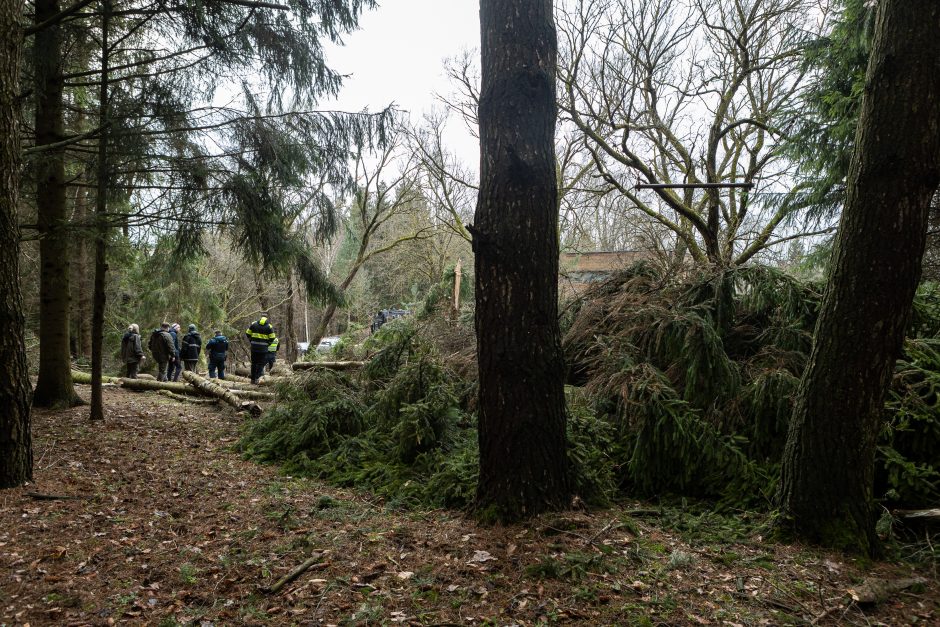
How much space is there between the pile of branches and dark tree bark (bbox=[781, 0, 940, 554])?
0.72 m

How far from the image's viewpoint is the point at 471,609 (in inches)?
116

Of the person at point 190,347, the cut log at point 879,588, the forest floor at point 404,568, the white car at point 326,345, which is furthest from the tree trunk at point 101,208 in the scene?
the cut log at point 879,588

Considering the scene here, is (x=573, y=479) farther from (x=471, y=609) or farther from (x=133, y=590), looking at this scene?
(x=133, y=590)

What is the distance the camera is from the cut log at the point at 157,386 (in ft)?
37.0

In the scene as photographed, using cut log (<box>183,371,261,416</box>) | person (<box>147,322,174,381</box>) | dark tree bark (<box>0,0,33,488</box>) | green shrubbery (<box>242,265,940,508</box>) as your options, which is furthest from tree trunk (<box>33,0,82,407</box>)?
person (<box>147,322,174,381</box>)

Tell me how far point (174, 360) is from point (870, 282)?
1479 cm

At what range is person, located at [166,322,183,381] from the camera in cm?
1388

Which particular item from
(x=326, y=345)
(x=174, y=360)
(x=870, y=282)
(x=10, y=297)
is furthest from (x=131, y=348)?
(x=870, y=282)

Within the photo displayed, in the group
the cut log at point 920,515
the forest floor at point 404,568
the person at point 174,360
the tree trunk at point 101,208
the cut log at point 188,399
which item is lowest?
the forest floor at point 404,568

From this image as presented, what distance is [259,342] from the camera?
44.2 feet

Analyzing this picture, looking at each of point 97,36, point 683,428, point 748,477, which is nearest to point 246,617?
point 683,428

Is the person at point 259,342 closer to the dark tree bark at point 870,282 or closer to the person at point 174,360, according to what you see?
the person at point 174,360

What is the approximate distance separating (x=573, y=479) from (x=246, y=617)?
2.31 meters

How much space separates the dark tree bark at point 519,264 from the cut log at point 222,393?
21.1 ft
